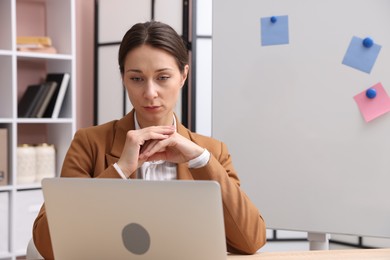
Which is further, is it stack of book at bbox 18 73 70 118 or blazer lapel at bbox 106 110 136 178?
stack of book at bbox 18 73 70 118

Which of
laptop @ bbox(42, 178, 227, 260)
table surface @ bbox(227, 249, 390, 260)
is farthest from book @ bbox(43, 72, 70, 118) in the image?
laptop @ bbox(42, 178, 227, 260)

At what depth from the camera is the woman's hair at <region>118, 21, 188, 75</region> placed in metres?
1.65

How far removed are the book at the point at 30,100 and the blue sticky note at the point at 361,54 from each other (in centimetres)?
192

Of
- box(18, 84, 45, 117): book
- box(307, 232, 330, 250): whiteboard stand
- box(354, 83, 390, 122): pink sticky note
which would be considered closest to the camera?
box(354, 83, 390, 122): pink sticky note

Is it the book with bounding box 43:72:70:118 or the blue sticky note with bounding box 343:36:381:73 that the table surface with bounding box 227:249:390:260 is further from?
the book with bounding box 43:72:70:118

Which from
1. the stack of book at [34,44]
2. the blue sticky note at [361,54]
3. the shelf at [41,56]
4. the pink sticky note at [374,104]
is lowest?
the pink sticky note at [374,104]

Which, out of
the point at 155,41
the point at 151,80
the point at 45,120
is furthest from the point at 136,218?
the point at 45,120

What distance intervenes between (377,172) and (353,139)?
136 mm

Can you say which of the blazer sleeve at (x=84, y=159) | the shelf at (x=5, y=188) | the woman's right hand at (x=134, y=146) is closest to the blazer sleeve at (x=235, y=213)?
the woman's right hand at (x=134, y=146)

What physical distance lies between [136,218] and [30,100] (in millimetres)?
2460

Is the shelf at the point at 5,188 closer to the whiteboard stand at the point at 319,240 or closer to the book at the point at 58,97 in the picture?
the book at the point at 58,97

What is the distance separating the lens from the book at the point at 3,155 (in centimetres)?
314

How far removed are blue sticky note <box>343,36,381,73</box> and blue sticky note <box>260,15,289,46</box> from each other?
0.23 meters

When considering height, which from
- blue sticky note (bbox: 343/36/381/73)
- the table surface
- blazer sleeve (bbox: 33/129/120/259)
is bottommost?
the table surface
